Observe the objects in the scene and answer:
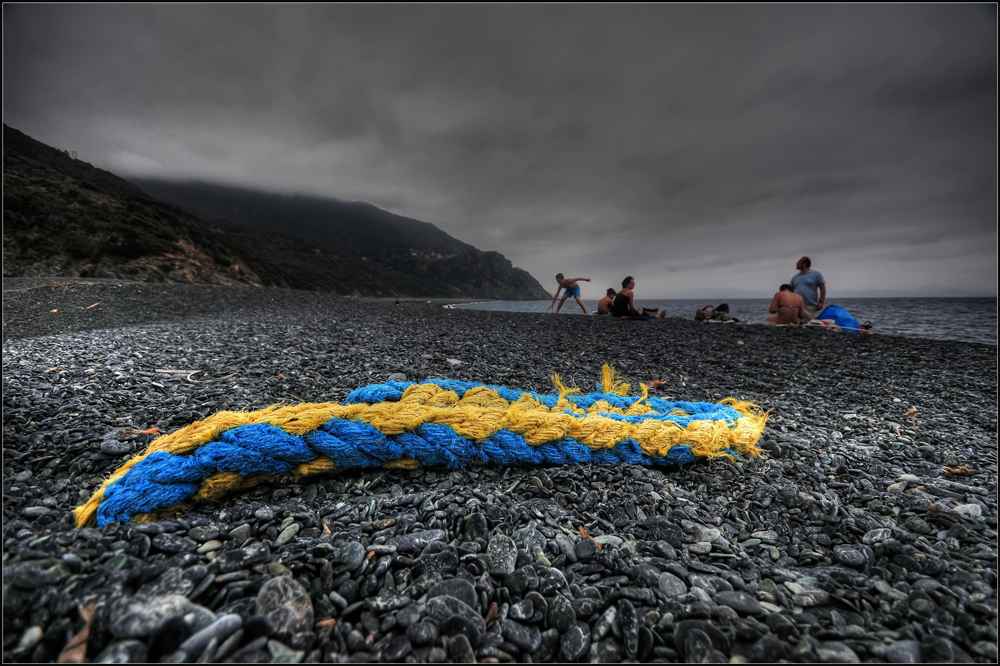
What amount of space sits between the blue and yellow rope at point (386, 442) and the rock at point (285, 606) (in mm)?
832

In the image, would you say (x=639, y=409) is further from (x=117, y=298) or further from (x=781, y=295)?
(x=117, y=298)

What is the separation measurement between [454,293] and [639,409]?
106 meters

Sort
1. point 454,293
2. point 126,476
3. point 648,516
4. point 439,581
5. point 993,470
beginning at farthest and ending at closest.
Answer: point 454,293 → point 993,470 → point 648,516 → point 126,476 → point 439,581

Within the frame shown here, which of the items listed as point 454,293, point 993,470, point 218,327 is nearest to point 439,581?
point 993,470

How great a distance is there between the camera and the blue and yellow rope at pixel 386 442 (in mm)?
1649

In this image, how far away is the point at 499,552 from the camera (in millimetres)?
1438

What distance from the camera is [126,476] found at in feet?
5.21

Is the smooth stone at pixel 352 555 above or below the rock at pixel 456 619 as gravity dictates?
above

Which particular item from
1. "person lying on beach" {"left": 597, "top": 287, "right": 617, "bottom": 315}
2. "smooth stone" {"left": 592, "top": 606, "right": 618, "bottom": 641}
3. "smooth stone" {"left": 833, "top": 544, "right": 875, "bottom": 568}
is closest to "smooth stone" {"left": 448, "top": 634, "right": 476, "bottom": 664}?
"smooth stone" {"left": 592, "top": 606, "right": 618, "bottom": 641}

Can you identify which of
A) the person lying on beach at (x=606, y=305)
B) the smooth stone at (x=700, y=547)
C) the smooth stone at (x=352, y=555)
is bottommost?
the smooth stone at (x=700, y=547)

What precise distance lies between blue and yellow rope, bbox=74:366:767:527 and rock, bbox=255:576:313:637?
0.83 m

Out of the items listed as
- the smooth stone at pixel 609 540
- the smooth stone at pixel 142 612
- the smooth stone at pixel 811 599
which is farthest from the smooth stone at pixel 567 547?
the smooth stone at pixel 142 612

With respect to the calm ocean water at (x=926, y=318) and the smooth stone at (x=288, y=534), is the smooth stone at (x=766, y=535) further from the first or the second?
the calm ocean water at (x=926, y=318)

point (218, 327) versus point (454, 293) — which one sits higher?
point (454, 293)
